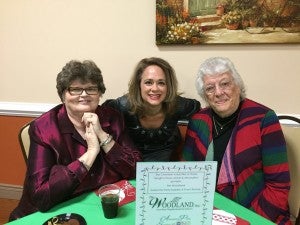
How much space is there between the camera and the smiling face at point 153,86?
1.91 meters

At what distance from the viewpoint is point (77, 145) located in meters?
1.54

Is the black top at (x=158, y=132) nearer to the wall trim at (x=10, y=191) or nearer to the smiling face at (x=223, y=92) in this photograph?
the smiling face at (x=223, y=92)

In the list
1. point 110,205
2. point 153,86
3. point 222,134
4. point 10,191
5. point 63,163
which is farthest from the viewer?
point 10,191

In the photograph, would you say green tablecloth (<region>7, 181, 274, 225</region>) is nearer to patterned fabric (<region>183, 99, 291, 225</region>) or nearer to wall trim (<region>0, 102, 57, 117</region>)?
patterned fabric (<region>183, 99, 291, 225</region>)

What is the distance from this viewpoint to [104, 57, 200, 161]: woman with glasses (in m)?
1.93

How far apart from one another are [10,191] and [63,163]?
5.77 ft

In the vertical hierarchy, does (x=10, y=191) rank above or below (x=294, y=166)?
below

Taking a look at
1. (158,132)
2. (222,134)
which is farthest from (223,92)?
(158,132)

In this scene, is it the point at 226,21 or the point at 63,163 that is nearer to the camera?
the point at 63,163

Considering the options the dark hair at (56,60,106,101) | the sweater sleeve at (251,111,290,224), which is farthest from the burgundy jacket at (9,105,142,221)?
the sweater sleeve at (251,111,290,224)

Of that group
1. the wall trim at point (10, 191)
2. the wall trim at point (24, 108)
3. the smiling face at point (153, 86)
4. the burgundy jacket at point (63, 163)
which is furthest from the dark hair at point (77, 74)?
the wall trim at point (10, 191)

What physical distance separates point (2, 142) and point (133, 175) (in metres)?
1.78

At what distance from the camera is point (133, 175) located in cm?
157

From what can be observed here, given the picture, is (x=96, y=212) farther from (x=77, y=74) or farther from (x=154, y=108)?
(x=154, y=108)
